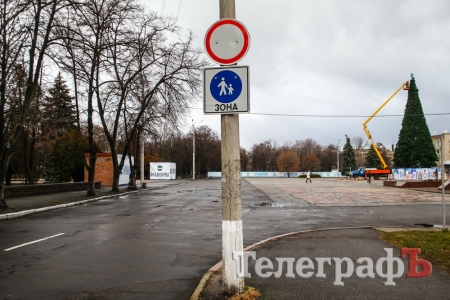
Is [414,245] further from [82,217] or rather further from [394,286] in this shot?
[82,217]

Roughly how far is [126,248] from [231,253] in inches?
170

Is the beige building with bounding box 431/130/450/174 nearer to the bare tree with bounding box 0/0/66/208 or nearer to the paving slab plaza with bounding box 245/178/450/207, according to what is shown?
the paving slab plaza with bounding box 245/178/450/207

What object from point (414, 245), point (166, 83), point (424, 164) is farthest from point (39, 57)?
point (424, 164)

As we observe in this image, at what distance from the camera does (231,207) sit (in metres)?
4.79

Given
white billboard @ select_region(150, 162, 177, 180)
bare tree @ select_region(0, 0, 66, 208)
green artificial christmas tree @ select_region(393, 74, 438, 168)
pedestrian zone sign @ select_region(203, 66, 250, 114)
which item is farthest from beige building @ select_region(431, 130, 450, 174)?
white billboard @ select_region(150, 162, 177, 180)

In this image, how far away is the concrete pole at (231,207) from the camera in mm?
4719

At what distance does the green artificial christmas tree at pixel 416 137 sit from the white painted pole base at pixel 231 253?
63645 mm

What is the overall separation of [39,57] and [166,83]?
11958mm

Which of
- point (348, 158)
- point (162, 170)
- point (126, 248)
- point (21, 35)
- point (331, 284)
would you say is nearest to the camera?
point (331, 284)

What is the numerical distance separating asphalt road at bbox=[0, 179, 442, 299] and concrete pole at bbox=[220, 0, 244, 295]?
84cm

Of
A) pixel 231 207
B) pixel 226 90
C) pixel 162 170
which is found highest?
pixel 226 90

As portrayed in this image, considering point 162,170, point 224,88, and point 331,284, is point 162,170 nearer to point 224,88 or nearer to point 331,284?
point 331,284

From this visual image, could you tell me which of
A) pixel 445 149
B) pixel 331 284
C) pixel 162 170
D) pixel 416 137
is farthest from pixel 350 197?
pixel 162 170

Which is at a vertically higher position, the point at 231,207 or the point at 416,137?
the point at 416,137
